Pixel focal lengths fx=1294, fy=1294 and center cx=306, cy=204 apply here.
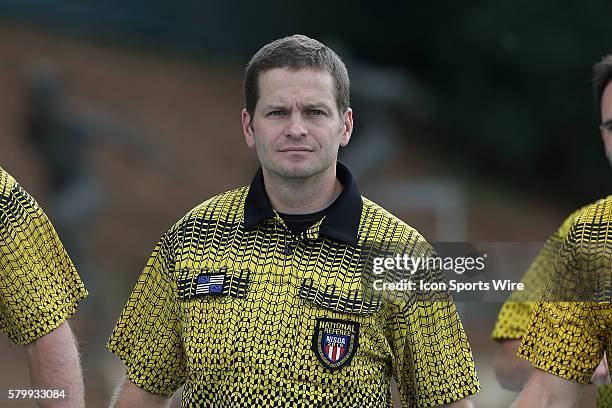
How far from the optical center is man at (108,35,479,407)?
11.5 feet

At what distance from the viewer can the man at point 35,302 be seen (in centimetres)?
366

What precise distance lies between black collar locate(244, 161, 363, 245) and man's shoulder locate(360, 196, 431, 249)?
1.2 inches

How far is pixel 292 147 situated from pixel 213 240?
37 centimetres

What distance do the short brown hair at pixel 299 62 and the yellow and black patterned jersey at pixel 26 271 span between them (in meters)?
0.70

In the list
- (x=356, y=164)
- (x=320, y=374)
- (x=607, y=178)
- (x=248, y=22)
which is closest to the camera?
(x=320, y=374)

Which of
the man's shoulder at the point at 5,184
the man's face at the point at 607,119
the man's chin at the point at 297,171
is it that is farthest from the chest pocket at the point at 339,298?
the man's shoulder at the point at 5,184

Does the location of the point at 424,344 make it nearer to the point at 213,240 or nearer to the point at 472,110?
the point at 213,240

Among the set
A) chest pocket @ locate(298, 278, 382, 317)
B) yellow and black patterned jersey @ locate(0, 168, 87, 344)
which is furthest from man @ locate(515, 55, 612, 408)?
yellow and black patterned jersey @ locate(0, 168, 87, 344)

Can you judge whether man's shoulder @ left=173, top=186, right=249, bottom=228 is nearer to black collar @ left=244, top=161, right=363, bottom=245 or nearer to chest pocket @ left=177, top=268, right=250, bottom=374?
black collar @ left=244, top=161, right=363, bottom=245

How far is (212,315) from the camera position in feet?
11.7

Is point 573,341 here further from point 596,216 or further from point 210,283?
point 210,283

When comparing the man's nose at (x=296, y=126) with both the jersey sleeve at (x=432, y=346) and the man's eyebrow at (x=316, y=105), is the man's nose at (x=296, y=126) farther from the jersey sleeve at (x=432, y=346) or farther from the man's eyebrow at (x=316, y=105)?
the jersey sleeve at (x=432, y=346)

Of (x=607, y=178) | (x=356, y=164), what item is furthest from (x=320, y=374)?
(x=607, y=178)

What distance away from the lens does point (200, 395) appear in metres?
3.58
